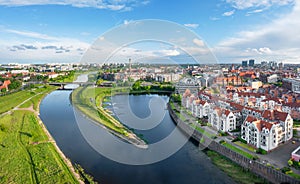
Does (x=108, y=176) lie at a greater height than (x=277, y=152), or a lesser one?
lesser

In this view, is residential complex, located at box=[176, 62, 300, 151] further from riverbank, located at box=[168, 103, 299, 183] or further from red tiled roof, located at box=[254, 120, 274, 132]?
riverbank, located at box=[168, 103, 299, 183]

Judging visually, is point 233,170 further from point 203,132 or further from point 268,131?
point 203,132

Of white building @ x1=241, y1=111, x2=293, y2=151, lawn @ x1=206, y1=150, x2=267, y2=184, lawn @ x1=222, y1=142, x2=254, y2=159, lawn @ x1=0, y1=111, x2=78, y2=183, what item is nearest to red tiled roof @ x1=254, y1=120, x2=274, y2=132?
white building @ x1=241, y1=111, x2=293, y2=151

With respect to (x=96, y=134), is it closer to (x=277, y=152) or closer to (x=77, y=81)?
(x=277, y=152)

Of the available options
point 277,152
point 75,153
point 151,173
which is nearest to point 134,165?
point 151,173

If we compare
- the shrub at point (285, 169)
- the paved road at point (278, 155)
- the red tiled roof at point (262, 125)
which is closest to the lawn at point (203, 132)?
the paved road at point (278, 155)

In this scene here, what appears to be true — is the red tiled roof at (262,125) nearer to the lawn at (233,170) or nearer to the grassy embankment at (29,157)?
the lawn at (233,170)

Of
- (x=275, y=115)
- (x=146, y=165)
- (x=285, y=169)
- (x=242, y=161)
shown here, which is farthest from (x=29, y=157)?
(x=275, y=115)
